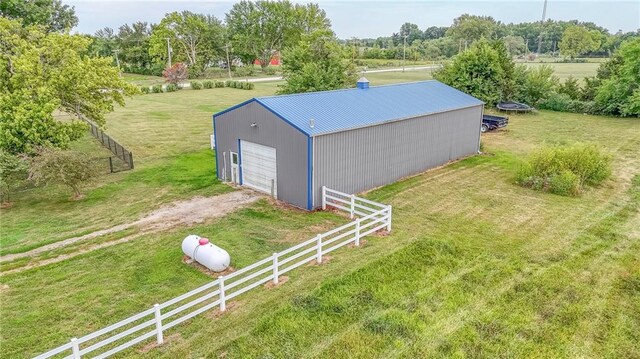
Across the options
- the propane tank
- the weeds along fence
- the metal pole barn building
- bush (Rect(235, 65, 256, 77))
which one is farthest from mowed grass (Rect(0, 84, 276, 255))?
bush (Rect(235, 65, 256, 77))

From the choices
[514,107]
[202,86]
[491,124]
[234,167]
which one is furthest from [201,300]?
[202,86]

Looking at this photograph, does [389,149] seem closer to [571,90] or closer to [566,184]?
[566,184]

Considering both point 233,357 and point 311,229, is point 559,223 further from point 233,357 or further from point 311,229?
point 233,357

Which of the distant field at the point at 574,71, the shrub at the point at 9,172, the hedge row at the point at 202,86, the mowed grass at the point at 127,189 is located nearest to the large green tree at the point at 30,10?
the hedge row at the point at 202,86

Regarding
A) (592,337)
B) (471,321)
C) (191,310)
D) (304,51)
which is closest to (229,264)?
(191,310)

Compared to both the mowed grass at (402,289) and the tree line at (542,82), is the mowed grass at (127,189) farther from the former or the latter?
the tree line at (542,82)

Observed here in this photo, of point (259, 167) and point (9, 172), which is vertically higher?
point (9, 172)

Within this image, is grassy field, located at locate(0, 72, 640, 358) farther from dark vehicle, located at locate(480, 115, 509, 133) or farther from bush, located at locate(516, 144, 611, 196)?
dark vehicle, located at locate(480, 115, 509, 133)
